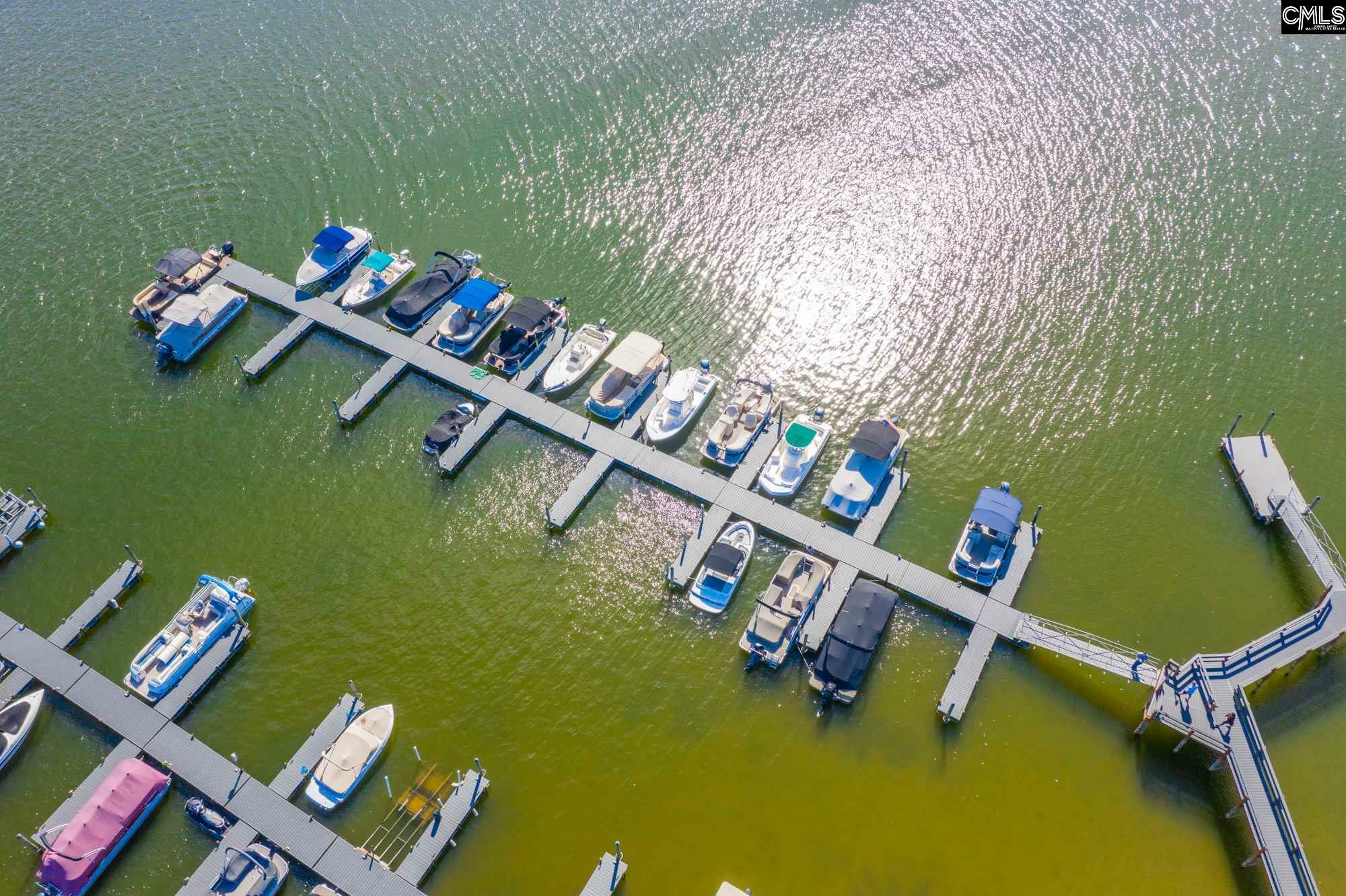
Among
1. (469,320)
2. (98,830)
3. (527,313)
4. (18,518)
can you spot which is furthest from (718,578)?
(18,518)

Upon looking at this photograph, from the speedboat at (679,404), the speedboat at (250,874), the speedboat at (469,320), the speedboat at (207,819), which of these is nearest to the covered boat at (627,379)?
the speedboat at (679,404)

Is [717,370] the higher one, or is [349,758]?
[717,370]

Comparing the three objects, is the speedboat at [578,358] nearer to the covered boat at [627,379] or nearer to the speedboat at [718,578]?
the covered boat at [627,379]

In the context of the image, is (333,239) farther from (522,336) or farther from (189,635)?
(189,635)

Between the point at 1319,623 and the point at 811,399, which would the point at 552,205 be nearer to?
the point at 811,399

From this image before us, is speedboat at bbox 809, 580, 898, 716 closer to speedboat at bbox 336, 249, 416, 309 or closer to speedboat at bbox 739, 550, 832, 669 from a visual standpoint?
speedboat at bbox 739, 550, 832, 669

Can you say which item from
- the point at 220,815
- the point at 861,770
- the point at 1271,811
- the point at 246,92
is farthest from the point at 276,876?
the point at 246,92
